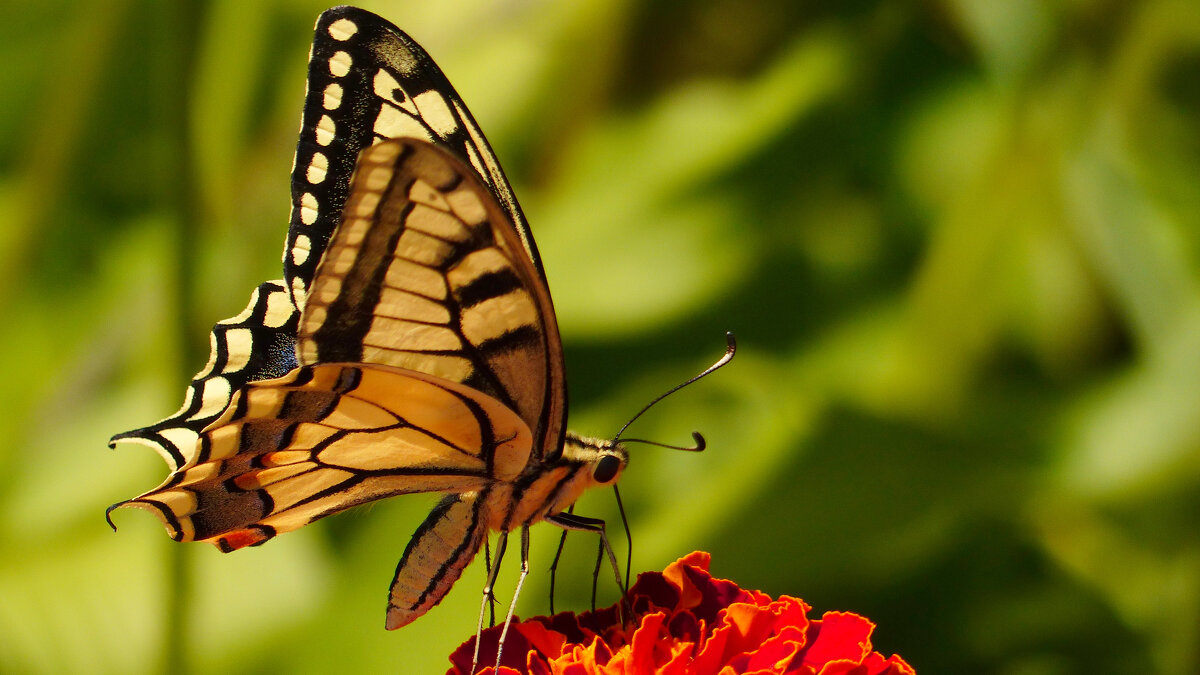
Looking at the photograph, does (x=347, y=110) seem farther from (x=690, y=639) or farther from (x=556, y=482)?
(x=690, y=639)

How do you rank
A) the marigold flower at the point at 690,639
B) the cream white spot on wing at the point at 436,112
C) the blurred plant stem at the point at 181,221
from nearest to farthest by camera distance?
the marigold flower at the point at 690,639
the cream white spot on wing at the point at 436,112
the blurred plant stem at the point at 181,221

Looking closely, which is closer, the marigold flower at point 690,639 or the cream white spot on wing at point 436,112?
the marigold flower at point 690,639

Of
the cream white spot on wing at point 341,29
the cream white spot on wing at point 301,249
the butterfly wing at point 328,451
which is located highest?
the cream white spot on wing at point 341,29

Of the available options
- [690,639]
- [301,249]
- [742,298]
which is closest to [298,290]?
[301,249]

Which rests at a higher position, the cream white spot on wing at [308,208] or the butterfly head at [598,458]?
the cream white spot on wing at [308,208]

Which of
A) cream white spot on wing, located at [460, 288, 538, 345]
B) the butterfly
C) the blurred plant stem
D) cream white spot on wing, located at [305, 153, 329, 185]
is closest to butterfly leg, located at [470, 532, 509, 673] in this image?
the butterfly

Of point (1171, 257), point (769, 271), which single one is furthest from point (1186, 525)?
point (769, 271)

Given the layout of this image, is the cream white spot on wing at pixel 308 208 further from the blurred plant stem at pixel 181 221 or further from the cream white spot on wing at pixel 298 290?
the blurred plant stem at pixel 181 221

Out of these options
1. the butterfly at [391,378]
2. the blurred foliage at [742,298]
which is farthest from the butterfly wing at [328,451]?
the blurred foliage at [742,298]
